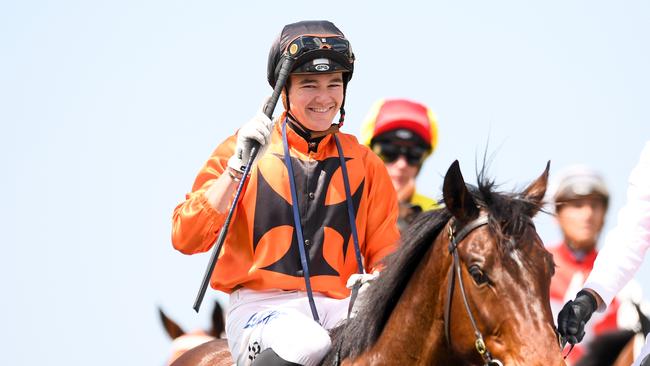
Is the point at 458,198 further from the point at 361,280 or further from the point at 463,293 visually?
the point at 361,280

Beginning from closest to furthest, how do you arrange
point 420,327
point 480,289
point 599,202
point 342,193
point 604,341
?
point 480,289
point 420,327
point 342,193
point 604,341
point 599,202

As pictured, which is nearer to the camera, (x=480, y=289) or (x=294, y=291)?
(x=480, y=289)

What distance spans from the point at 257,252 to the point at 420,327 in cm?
109

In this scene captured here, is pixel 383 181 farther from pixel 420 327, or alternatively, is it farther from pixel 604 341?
pixel 604 341

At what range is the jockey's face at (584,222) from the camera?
403 inches

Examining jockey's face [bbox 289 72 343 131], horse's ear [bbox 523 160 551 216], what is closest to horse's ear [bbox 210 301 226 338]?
jockey's face [bbox 289 72 343 131]

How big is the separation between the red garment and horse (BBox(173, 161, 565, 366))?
164 inches

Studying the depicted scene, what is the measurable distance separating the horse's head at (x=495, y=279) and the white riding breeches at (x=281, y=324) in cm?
76

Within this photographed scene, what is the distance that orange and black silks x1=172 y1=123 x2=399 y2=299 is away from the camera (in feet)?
20.9

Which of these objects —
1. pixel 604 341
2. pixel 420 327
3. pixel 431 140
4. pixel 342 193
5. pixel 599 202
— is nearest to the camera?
pixel 420 327

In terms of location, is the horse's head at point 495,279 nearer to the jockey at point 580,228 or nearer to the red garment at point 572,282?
the red garment at point 572,282

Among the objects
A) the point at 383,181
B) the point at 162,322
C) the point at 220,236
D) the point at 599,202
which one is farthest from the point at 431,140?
the point at 220,236

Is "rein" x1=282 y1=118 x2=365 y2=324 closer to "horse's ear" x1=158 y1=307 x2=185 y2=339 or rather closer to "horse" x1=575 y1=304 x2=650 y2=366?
"horse" x1=575 y1=304 x2=650 y2=366

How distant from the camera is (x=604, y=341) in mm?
8391
